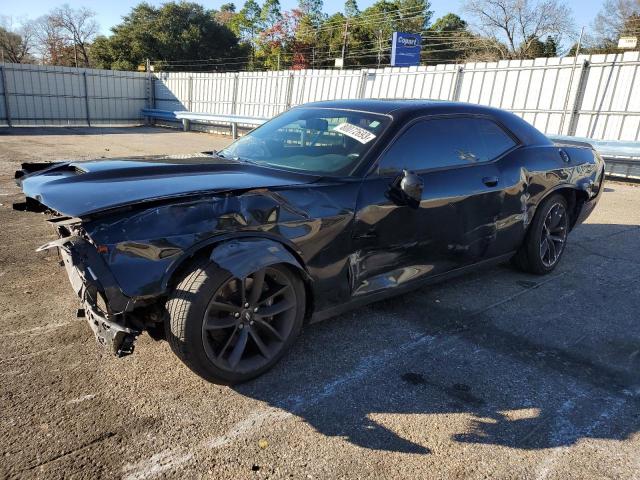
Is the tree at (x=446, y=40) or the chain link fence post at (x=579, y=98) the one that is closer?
the chain link fence post at (x=579, y=98)

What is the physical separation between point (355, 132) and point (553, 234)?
8.25 ft

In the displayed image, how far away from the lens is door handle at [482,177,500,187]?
3859mm

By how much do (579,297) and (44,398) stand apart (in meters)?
4.08

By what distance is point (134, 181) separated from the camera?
2.85 metres

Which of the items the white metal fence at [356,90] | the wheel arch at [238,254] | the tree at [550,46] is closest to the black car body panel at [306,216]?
the wheel arch at [238,254]

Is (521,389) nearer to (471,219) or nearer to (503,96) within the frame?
(471,219)

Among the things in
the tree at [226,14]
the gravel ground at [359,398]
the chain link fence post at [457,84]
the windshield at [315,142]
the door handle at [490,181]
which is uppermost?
the tree at [226,14]

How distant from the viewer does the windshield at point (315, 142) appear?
3305 mm

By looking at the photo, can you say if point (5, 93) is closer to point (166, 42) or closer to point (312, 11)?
point (166, 42)

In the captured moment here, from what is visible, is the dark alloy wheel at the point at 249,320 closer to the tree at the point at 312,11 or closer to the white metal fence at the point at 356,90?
the white metal fence at the point at 356,90

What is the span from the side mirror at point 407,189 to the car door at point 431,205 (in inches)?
0.6

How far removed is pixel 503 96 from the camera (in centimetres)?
1293

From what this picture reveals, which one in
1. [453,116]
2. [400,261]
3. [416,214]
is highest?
[453,116]

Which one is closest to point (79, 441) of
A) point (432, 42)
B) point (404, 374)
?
point (404, 374)
